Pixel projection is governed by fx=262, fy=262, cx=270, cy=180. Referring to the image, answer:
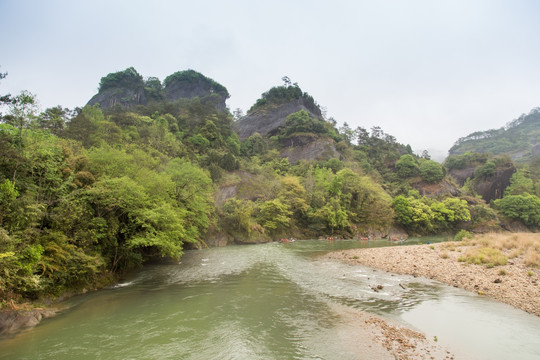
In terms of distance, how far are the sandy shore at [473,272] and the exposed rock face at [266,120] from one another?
2988 inches

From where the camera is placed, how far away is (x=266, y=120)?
96938mm

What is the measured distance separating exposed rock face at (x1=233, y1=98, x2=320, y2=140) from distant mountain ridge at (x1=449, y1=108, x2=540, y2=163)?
94.8m

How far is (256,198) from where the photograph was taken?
49500 millimetres

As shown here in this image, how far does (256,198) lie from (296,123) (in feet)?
147

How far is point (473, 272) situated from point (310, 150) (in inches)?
2617

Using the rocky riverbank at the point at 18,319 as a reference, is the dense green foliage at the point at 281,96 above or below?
above

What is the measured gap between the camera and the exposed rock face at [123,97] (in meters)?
88.1

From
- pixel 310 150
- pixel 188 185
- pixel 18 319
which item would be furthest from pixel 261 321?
pixel 310 150

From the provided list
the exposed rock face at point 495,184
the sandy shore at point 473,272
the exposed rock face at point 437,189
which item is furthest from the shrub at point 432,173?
the sandy shore at point 473,272

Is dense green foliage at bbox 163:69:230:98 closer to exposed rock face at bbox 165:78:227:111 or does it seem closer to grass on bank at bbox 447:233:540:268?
exposed rock face at bbox 165:78:227:111

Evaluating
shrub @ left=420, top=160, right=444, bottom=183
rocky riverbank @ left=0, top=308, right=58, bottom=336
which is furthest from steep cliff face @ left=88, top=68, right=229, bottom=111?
rocky riverbank @ left=0, top=308, right=58, bottom=336

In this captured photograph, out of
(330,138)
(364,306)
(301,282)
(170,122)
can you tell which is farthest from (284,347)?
(330,138)

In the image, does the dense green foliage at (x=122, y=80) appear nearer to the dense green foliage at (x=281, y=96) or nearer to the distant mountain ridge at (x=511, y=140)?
the dense green foliage at (x=281, y=96)

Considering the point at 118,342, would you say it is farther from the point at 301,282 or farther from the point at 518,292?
the point at 518,292
